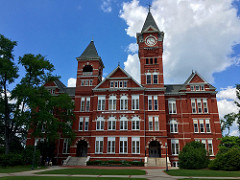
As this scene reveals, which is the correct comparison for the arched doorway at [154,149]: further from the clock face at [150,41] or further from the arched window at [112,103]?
the clock face at [150,41]

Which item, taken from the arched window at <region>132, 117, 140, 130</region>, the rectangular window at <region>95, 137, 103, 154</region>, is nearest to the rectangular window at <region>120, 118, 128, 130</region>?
the arched window at <region>132, 117, 140, 130</region>

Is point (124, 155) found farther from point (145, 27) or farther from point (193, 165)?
point (145, 27)

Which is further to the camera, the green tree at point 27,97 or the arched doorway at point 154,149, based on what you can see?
the arched doorway at point 154,149

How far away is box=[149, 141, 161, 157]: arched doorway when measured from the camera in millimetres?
38191

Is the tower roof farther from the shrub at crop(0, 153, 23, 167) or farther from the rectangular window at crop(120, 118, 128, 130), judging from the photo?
the shrub at crop(0, 153, 23, 167)

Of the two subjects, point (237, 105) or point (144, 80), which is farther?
point (144, 80)

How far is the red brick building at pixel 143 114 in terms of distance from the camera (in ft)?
119

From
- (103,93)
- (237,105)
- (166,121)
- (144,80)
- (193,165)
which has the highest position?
(144,80)

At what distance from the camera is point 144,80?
40.6 m

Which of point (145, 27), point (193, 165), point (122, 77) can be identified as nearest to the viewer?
point (193, 165)

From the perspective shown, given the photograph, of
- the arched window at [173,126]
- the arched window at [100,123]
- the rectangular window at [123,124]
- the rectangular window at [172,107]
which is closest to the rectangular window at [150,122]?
the rectangular window at [123,124]

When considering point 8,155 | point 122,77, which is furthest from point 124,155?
point 8,155

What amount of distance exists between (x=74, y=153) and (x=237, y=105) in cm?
3409

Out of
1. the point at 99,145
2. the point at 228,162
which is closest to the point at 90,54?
the point at 99,145
